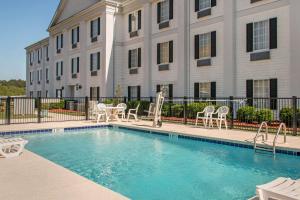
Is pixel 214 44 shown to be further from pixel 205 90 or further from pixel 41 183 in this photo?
pixel 41 183

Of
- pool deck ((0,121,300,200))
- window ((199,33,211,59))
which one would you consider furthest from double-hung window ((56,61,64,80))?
pool deck ((0,121,300,200))

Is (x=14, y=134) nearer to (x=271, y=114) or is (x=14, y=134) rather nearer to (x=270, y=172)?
(x=270, y=172)

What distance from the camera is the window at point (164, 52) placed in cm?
2208

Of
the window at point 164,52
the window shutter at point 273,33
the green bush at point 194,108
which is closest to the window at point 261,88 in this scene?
the window shutter at point 273,33

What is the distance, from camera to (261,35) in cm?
1630

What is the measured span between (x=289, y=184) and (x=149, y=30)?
20628mm

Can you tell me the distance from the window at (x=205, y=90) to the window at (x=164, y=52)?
372 centimetres

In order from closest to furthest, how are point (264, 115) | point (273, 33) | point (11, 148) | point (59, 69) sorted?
point (11, 148) < point (264, 115) < point (273, 33) < point (59, 69)

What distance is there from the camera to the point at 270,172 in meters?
7.34

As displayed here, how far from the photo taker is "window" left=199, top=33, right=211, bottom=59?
1909 centimetres

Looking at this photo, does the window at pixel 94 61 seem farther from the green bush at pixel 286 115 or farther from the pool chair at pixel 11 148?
the pool chair at pixel 11 148

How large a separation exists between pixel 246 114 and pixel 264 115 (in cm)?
95

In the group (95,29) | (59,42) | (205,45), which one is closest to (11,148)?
(205,45)

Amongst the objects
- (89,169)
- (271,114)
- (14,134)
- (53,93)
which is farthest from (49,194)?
(53,93)
